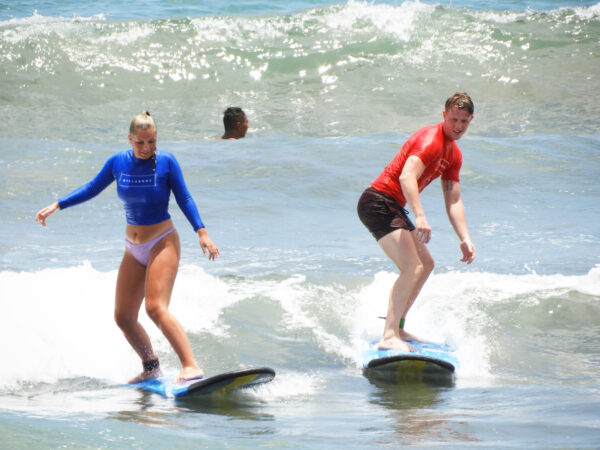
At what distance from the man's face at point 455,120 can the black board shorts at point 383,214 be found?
0.65m

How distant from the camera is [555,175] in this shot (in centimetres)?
1318

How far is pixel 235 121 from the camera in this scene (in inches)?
540

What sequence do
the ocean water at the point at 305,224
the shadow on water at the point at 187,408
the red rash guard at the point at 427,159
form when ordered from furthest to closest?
the red rash guard at the point at 427,159 < the ocean water at the point at 305,224 < the shadow on water at the point at 187,408

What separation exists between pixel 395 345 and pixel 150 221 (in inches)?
81.1

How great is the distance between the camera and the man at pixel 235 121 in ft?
44.9

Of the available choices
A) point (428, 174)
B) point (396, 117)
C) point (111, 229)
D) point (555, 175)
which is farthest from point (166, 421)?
point (396, 117)

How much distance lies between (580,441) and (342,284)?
14.0ft

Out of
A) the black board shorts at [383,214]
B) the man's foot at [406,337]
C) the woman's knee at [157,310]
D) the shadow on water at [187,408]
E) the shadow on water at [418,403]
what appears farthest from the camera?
the man's foot at [406,337]

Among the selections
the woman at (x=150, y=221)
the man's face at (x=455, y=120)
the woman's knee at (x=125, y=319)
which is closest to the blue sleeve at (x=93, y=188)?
the woman at (x=150, y=221)

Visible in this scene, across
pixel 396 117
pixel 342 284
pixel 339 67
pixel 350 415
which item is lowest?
pixel 350 415

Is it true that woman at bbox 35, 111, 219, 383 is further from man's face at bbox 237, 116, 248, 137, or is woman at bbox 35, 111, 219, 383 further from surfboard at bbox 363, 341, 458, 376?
man's face at bbox 237, 116, 248, 137

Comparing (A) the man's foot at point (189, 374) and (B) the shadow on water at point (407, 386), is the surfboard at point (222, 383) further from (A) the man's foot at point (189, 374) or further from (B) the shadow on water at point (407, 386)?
(B) the shadow on water at point (407, 386)

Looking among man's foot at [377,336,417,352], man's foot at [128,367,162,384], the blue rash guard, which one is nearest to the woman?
the blue rash guard

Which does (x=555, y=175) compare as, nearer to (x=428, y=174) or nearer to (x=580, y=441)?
(x=428, y=174)
